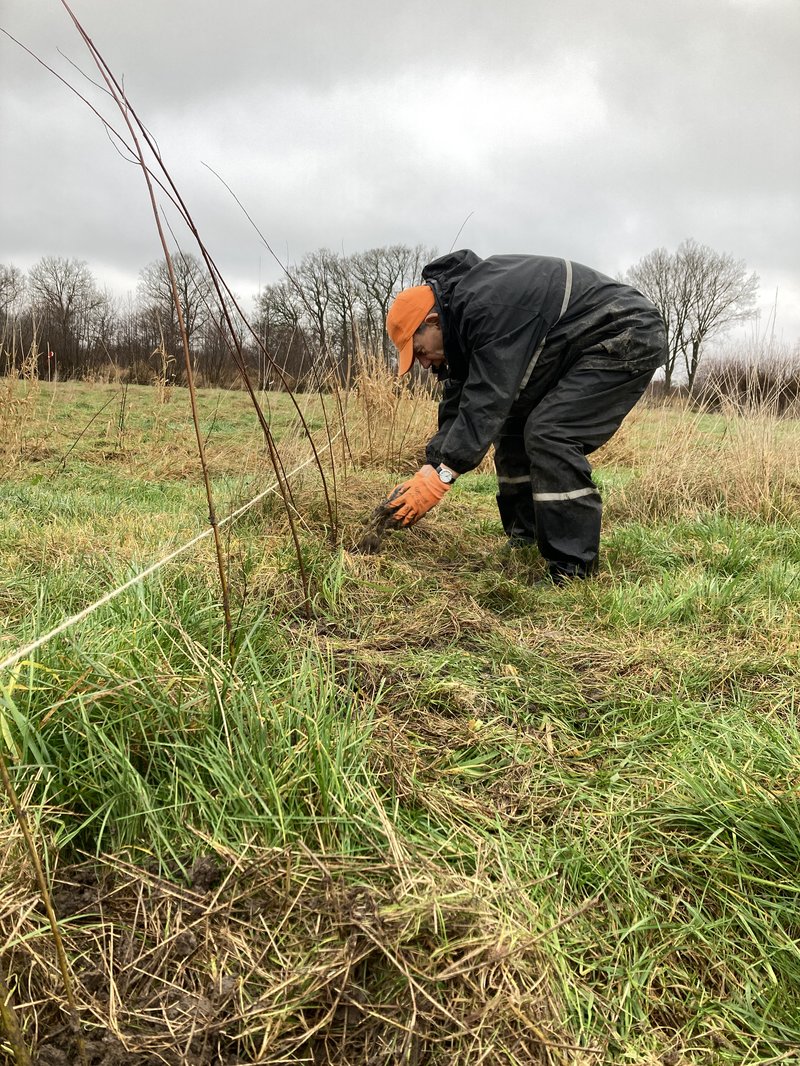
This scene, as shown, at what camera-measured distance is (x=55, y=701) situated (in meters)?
1.51

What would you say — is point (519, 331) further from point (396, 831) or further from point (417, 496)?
point (396, 831)

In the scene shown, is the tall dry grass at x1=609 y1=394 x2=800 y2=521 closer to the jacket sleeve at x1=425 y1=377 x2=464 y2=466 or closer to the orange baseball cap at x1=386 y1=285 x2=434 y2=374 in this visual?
the jacket sleeve at x1=425 y1=377 x2=464 y2=466

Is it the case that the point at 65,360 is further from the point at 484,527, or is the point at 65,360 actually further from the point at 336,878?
the point at 336,878

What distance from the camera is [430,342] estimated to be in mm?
3371

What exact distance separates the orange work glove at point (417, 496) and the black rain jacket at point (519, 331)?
0.36 feet

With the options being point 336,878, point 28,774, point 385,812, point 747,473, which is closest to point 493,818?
point 385,812

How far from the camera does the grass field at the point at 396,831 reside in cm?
109

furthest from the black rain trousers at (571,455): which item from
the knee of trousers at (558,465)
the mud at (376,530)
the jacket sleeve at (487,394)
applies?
the mud at (376,530)

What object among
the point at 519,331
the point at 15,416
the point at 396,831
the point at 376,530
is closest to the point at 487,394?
the point at 519,331

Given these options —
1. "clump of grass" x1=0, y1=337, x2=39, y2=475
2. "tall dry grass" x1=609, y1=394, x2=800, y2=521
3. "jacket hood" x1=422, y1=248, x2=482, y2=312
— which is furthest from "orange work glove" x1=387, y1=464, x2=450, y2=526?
"clump of grass" x1=0, y1=337, x2=39, y2=475

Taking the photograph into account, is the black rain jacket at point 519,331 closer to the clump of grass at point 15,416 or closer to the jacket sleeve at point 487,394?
the jacket sleeve at point 487,394

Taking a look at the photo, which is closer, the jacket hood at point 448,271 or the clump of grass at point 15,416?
the jacket hood at point 448,271

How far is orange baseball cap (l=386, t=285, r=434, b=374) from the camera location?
3.21 m

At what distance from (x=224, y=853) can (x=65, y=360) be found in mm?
22521
